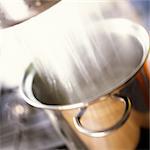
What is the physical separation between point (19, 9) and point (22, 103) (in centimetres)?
51

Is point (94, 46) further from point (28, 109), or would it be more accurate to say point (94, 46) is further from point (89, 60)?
point (28, 109)

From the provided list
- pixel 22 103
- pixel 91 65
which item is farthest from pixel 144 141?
pixel 22 103

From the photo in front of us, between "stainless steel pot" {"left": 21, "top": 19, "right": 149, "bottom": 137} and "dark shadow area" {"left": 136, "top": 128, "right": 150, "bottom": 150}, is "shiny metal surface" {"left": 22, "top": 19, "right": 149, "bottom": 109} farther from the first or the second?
"dark shadow area" {"left": 136, "top": 128, "right": 150, "bottom": 150}

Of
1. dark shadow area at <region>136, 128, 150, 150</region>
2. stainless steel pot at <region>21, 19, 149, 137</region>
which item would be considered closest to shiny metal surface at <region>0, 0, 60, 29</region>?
stainless steel pot at <region>21, 19, 149, 137</region>

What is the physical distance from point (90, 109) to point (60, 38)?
0.73 ft

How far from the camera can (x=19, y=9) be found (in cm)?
38

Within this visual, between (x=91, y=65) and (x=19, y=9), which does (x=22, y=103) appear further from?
(x=19, y=9)

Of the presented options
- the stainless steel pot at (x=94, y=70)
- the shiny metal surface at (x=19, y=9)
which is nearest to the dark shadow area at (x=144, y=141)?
the stainless steel pot at (x=94, y=70)

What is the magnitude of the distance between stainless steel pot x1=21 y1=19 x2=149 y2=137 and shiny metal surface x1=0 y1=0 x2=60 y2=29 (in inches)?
7.5

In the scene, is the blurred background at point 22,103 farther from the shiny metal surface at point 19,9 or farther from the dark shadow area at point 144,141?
the shiny metal surface at point 19,9

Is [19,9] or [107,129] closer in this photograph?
[19,9]

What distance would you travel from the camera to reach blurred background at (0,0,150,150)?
79 centimetres

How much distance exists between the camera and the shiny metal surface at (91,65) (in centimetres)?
63

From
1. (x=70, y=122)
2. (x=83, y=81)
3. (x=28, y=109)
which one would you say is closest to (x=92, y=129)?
(x=70, y=122)
